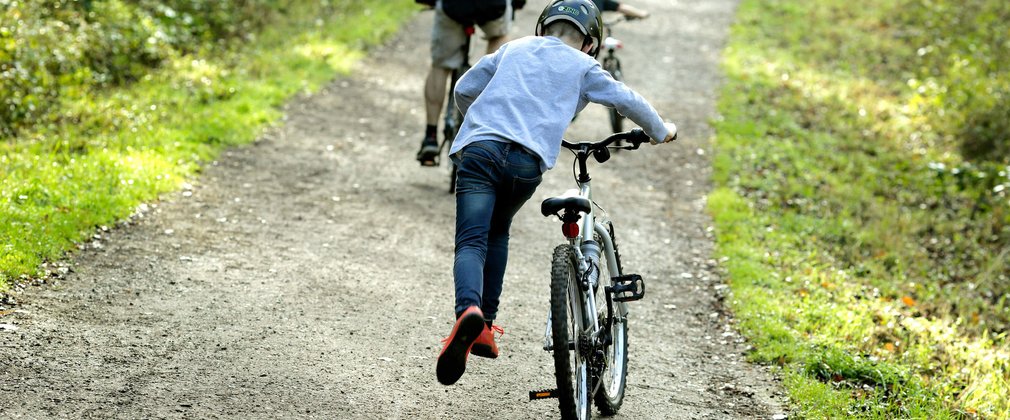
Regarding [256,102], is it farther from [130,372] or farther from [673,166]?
[130,372]

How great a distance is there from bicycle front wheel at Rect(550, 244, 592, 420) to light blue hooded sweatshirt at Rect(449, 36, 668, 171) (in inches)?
17.9

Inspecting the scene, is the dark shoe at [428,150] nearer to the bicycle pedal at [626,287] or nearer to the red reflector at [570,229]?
the bicycle pedal at [626,287]

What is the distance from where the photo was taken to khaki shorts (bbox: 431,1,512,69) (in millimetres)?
8141

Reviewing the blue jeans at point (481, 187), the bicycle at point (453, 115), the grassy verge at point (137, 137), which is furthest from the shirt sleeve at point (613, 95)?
the bicycle at point (453, 115)

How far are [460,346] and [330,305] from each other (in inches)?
86.4

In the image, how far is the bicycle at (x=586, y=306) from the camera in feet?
13.2

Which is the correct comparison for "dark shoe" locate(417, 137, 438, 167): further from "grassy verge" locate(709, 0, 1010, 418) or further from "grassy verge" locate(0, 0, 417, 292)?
"grassy verge" locate(709, 0, 1010, 418)

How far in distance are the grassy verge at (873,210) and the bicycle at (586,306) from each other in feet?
3.78

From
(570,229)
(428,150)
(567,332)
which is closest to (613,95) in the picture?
(570,229)

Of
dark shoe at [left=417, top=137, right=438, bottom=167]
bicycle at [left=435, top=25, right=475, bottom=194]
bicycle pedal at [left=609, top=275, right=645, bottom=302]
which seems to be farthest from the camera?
dark shoe at [left=417, top=137, right=438, bottom=167]

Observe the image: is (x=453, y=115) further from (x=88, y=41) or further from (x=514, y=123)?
(x=88, y=41)

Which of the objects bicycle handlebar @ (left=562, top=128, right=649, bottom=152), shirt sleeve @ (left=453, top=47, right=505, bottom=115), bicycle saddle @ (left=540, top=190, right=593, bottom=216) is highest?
shirt sleeve @ (left=453, top=47, right=505, bottom=115)

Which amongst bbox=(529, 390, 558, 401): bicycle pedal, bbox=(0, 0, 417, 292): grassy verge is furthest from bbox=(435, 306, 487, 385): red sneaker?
bbox=(0, 0, 417, 292): grassy verge

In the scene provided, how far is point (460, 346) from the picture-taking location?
3912mm
